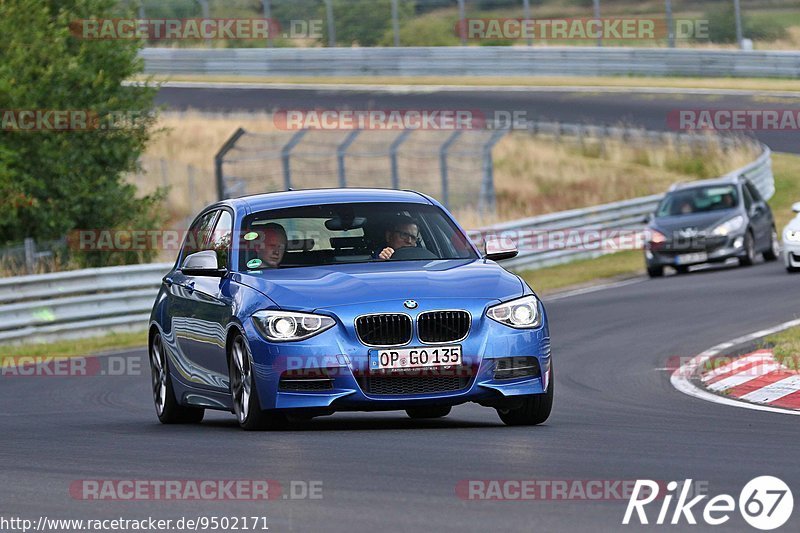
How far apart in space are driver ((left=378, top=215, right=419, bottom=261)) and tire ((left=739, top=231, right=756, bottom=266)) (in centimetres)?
1652

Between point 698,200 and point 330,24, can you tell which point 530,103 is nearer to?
point 330,24

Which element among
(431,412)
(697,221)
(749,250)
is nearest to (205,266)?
(431,412)

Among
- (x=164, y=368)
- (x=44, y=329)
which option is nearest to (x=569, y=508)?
(x=164, y=368)

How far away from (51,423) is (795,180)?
29740 mm

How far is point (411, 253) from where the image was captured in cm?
1104

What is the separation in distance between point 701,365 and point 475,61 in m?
39.7

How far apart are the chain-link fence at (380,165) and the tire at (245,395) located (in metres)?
17.8

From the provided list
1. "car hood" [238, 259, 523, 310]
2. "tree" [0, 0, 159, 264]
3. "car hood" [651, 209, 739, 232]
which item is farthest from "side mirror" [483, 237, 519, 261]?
"car hood" [651, 209, 739, 232]

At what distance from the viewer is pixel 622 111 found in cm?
4725

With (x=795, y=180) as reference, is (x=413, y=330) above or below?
above

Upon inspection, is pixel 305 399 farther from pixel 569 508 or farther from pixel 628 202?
pixel 628 202

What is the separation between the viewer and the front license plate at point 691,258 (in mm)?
26977

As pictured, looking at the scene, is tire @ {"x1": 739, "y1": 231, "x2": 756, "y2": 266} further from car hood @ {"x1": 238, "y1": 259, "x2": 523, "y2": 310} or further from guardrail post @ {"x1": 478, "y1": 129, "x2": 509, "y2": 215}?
car hood @ {"x1": 238, "y1": 259, "x2": 523, "y2": 310}

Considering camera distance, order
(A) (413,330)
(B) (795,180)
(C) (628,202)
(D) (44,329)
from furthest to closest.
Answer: (B) (795,180), (C) (628,202), (D) (44,329), (A) (413,330)
